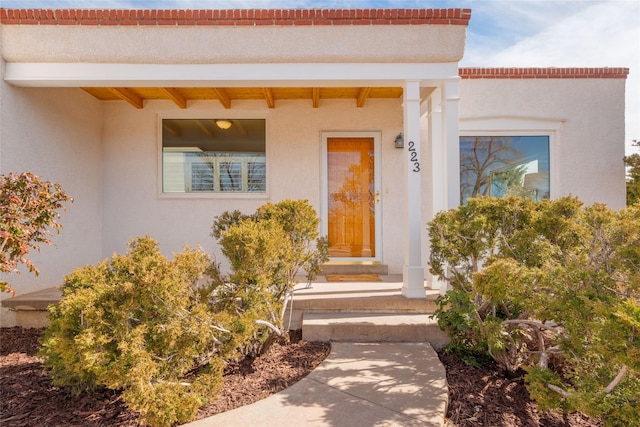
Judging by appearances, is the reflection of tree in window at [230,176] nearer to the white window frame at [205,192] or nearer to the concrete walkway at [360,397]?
the white window frame at [205,192]

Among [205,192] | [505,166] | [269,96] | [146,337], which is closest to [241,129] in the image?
[269,96]

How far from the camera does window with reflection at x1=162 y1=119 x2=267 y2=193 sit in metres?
6.61

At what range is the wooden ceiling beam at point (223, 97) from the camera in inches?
224

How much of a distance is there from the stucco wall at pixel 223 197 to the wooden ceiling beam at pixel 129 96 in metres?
0.16

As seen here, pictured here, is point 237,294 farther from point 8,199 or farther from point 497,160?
point 497,160

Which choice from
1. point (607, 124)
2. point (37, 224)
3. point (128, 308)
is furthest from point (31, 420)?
point (607, 124)

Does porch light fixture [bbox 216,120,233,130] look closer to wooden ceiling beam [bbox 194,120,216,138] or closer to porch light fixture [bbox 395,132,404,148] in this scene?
wooden ceiling beam [bbox 194,120,216,138]

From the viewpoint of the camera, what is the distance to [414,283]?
454cm

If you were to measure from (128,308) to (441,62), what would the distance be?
4.60 meters

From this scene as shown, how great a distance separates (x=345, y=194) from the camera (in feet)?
22.0

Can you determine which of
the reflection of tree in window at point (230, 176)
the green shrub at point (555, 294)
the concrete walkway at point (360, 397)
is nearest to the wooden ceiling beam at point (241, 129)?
the reflection of tree in window at point (230, 176)

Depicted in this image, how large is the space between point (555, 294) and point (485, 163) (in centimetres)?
429

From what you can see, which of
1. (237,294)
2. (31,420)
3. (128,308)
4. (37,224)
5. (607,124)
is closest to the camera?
(128,308)

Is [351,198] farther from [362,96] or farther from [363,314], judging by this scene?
[363,314]
